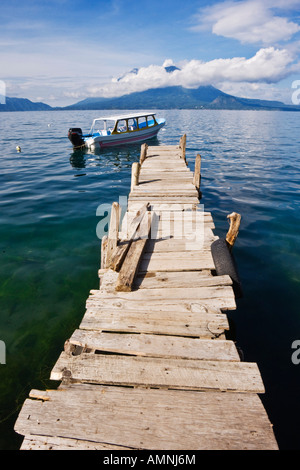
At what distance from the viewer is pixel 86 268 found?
25.7 ft

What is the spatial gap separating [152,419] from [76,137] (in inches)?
1062

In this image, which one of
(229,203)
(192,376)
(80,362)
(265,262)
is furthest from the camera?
(229,203)

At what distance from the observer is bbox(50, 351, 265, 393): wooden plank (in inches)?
123

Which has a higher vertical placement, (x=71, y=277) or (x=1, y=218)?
(x=1, y=218)

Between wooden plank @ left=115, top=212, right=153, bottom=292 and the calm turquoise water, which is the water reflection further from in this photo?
wooden plank @ left=115, top=212, right=153, bottom=292

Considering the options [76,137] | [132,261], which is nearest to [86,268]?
[132,261]

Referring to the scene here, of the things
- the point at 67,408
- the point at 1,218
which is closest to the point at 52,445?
the point at 67,408

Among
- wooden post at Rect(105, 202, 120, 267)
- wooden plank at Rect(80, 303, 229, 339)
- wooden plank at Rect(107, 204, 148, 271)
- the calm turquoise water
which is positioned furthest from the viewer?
wooden plank at Rect(107, 204, 148, 271)

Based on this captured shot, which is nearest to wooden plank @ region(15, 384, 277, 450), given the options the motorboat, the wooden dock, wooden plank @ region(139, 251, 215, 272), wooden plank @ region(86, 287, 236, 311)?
the wooden dock

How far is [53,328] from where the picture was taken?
19.1 ft

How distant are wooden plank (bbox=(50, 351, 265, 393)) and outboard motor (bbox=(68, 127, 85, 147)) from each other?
84.2ft
